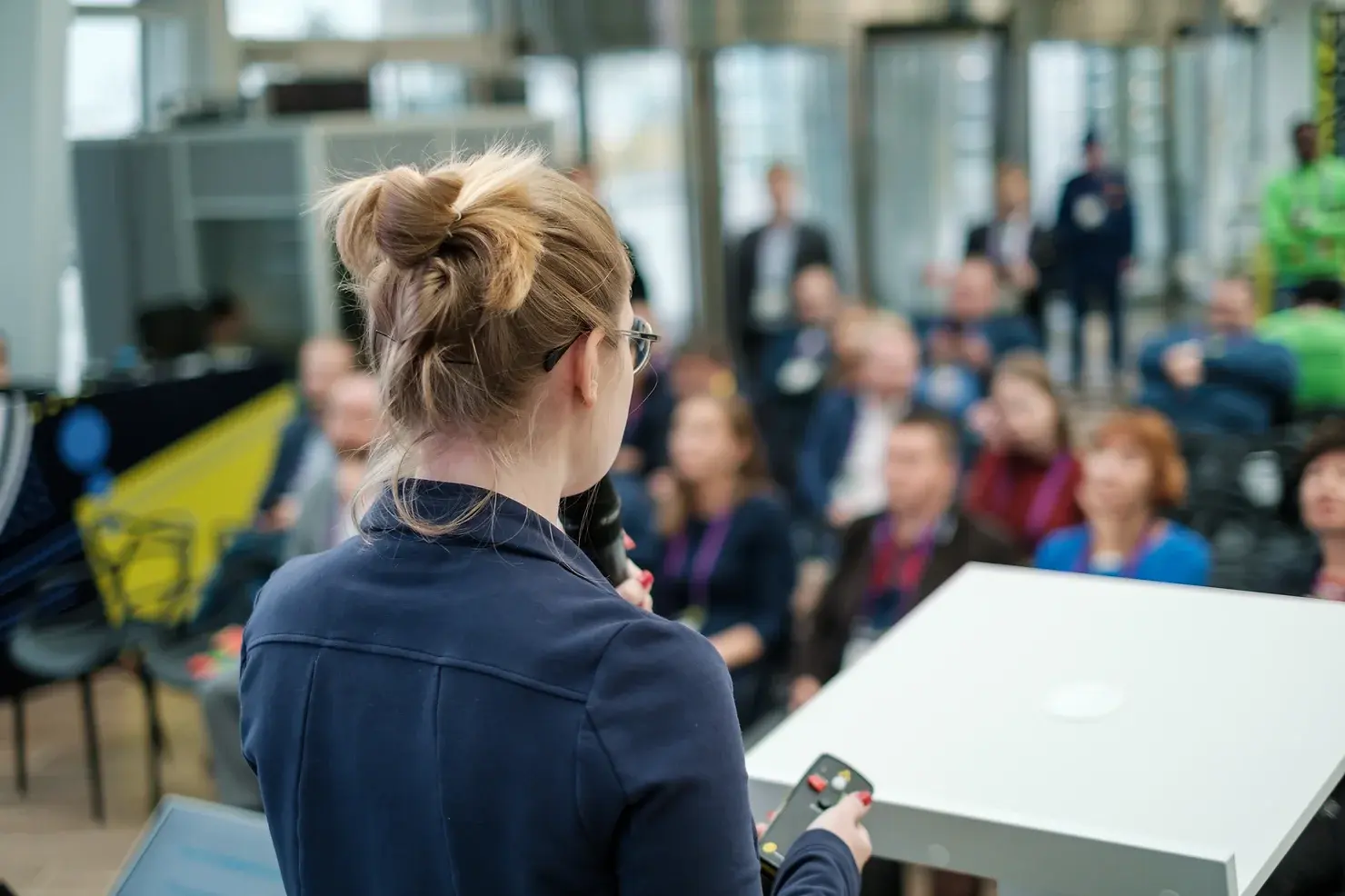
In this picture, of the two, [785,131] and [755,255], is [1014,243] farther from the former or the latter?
[785,131]

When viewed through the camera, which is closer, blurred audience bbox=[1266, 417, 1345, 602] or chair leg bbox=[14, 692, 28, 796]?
blurred audience bbox=[1266, 417, 1345, 602]

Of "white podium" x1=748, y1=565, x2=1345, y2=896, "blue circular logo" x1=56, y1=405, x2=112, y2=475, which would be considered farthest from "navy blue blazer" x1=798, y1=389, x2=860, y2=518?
"white podium" x1=748, y1=565, x2=1345, y2=896

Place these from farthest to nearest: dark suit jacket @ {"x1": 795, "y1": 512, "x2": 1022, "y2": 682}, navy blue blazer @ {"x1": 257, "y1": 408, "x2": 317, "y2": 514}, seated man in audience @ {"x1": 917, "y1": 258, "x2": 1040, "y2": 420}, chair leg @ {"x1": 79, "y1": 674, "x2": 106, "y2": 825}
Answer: seated man in audience @ {"x1": 917, "y1": 258, "x2": 1040, "y2": 420} → navy blue blazer @ {"x1": 257, "y1": 408, "x2": 317, "y2": 514} → chair leg @ {"x1": 79, "y1": 674, "x2": 106, "y2": 825} → dark suit jacket @ {"x1": 795, "y1": 512, "x2": 1022, "y2": 682}

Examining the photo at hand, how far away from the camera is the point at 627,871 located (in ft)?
→ 3.26

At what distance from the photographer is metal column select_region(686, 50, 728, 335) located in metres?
10.3

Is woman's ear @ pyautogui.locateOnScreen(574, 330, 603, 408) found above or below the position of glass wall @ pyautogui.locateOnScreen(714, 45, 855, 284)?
below

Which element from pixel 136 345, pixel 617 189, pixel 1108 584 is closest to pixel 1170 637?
pixel 1108 584

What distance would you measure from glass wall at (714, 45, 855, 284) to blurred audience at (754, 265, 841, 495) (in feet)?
12.3

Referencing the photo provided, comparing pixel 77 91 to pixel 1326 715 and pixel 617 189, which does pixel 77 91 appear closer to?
pixel 617 189

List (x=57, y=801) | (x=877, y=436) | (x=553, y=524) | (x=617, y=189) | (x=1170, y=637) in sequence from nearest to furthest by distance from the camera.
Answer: (x=553, y=524)
(x=1170, y=637)
(x=57, y=801)
(x=877, y=436)
(x=617, y=189)

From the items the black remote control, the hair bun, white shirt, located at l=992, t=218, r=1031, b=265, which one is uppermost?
the hair bun

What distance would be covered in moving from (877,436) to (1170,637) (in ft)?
12.0

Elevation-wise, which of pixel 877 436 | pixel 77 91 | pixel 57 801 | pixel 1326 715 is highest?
pixel 77 91

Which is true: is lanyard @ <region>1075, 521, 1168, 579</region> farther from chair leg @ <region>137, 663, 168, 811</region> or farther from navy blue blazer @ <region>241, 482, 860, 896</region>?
chair leg @ <region>137, 663, 168, 811</region>
